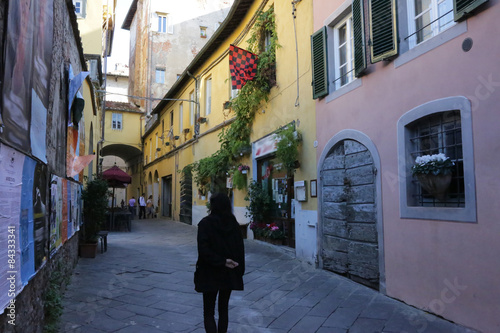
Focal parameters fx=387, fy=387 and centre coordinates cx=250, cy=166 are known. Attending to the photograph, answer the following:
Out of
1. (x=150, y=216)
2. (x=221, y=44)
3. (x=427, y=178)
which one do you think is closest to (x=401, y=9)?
(x=427, y=178)

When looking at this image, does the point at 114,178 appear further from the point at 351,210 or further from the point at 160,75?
the point at 160,75

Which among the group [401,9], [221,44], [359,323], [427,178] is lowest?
[359,323]

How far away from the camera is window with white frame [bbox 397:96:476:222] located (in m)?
4.16

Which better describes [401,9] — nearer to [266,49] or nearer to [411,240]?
[411,240]

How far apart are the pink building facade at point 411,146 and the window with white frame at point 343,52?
0.02 metres

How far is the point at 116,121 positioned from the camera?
97.3 ft

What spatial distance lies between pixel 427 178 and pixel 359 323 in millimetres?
1843

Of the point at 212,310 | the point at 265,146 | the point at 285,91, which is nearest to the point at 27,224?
the point at 212,310

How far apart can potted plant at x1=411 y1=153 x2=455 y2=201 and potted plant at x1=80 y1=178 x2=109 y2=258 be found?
6.96m

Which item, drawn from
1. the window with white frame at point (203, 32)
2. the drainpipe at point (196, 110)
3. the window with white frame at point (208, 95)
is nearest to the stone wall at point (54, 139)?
the window with white frame at point (208, 95)

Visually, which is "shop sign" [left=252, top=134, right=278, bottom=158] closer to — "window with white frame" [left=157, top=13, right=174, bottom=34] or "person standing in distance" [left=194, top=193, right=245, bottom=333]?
"person standing in distance" [left=194, top=193, right=245, bottom=333]

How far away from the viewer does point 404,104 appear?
5176 millimetres

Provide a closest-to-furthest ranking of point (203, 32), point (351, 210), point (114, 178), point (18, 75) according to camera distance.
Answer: point (18, 75) → point (351, 210) → point (114, 178) → point (203, 32)

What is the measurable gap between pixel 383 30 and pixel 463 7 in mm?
1425
